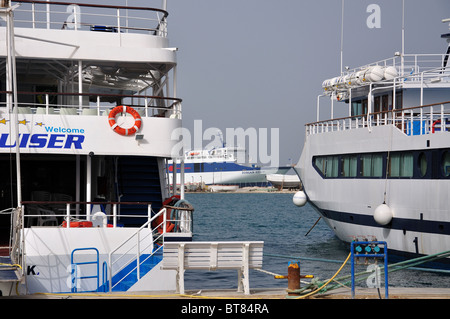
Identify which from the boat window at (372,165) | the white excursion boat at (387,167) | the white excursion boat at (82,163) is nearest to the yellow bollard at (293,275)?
the white excursion boat at (82,163)

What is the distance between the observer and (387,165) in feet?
82.6

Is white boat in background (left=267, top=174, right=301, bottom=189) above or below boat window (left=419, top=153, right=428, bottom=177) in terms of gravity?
below

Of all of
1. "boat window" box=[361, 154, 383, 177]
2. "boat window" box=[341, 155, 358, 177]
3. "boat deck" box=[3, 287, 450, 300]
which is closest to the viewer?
"boat deck" box=[3, 287, 450, 300]

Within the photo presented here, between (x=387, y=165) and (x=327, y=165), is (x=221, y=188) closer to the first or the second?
(x=327, y=165)

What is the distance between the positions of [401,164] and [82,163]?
35.2 feet

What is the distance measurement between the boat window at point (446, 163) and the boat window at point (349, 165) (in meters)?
5.85

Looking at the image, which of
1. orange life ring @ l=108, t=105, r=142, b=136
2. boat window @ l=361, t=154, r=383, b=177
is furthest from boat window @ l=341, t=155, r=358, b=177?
orange life ring @ l=108, t=105, r=142, b=136

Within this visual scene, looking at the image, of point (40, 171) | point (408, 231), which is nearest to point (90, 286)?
point (40, 171)

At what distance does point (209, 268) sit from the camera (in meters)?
12.6

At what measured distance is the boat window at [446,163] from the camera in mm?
21781

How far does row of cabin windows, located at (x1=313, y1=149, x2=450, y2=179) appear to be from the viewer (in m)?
22.2

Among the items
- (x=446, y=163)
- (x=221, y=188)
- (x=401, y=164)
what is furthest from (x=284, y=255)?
(x=221, y=188)

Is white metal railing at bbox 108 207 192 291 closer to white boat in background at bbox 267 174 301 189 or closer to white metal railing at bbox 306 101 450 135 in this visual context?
white metal railing at bbox 306 101 450 135

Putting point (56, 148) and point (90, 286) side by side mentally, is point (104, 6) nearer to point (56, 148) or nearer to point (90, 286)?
point (56, 148)
